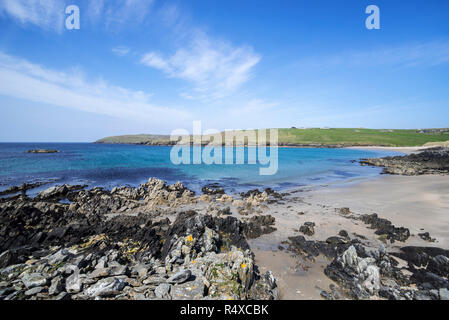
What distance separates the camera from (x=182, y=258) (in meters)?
7.88

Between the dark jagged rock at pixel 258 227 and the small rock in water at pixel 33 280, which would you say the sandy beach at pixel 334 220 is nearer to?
the dark jagged rock at pixel 258 227

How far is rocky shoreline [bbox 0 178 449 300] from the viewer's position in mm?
5789

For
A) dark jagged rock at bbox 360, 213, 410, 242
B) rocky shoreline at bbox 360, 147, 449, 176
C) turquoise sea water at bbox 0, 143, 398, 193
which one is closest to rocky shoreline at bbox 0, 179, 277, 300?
dark jagged rock at bbox 360, 213, 410, 242

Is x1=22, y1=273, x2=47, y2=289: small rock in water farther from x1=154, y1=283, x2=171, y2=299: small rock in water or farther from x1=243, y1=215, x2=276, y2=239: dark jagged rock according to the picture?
x1=243, y1=215, x2=276, y2=239: dark jagged rock

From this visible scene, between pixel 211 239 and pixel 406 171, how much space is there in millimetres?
39607

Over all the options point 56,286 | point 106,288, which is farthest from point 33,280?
point 106,288

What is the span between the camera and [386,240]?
10195 mm

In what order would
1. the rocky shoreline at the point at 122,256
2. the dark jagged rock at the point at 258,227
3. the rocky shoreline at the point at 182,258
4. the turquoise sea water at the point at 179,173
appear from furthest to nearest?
the turquoise sea water at the point at 179,173
the dark jagged rock at the point at 258,227
the rocky shoreline at the point at 182,258
the rocky shoreline at the point at 122,256

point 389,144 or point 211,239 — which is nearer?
point 211,239

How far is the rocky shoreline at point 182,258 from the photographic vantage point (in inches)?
228

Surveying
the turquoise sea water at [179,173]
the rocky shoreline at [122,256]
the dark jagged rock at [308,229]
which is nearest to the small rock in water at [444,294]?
the rocky shoreline at [122,256]

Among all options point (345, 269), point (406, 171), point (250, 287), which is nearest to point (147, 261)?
point (250, 287)

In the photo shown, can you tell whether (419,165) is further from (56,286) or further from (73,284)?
(56,286)
